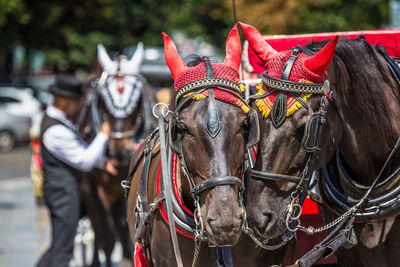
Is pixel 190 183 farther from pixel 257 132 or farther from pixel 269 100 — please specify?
pixel 269 100

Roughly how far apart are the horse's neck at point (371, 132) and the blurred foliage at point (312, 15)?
41.5 feet

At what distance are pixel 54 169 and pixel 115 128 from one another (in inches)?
30.6

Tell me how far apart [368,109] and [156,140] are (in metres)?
1.37

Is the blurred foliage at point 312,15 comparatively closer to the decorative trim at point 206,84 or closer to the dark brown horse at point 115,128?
the dark brown horse at point 115,128

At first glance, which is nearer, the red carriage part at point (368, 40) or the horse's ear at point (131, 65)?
the red carriage part at point (368, 40)

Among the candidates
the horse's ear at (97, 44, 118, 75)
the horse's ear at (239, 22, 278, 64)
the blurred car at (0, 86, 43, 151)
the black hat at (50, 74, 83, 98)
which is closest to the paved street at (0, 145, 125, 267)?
the black hat at (50, 74, 83, 98)

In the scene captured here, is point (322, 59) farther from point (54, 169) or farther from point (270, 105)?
point (54, 169)

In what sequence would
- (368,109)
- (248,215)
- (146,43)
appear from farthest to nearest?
(146,43), (368,109), (248,215)

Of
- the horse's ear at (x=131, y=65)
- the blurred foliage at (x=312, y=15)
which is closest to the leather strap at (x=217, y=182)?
the horse's ear at (x=131, y=65)

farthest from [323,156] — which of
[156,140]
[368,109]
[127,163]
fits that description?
[127,163]

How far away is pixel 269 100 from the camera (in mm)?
3246

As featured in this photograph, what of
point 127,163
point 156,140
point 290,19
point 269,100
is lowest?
point 127,163

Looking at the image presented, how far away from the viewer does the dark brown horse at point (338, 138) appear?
10.5 feet

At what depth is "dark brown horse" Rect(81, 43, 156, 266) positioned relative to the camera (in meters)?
6.27
